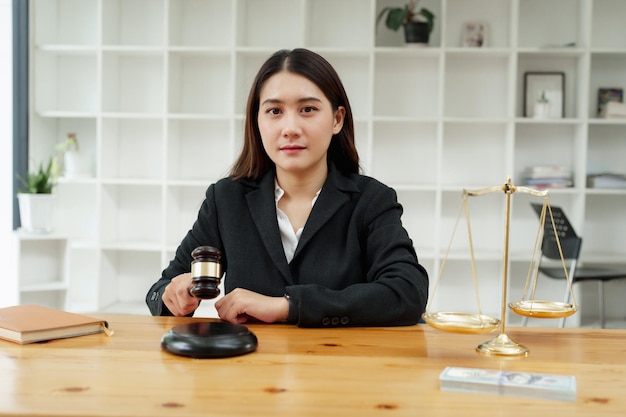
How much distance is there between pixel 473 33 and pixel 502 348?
3727mm

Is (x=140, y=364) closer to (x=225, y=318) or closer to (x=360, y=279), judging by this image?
(x=225, y=318)

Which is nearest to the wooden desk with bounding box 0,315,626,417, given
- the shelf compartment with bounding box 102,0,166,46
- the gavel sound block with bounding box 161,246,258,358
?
the gavel sound block with bounding box 161,246,258,358

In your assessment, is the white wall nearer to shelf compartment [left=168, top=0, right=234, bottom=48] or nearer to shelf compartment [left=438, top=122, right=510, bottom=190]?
shelf compartment [left=168, top=0, right=234, bottom=48]

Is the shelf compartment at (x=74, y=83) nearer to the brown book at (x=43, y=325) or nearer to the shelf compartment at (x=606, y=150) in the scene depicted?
A: the shelf compartment at (x=606, y=150)

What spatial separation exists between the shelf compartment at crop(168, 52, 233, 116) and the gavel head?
3.55m

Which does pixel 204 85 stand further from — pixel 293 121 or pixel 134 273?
pixel 293 121

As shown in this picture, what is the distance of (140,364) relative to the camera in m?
1.20

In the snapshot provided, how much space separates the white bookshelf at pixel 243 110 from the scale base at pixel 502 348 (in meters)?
3.22

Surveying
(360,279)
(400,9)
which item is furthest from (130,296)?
(360,279)

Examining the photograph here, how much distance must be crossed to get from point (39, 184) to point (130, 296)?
117 cm

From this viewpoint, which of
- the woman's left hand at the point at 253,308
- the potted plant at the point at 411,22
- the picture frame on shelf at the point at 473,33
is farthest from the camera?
the picture frame on shelf at the point at 473,33

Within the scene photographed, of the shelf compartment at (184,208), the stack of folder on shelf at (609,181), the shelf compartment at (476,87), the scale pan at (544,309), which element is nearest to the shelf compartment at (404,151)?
the shelf compartment at (476,87)

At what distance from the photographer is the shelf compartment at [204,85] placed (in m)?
4.84

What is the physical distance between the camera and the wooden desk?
3.21ft
